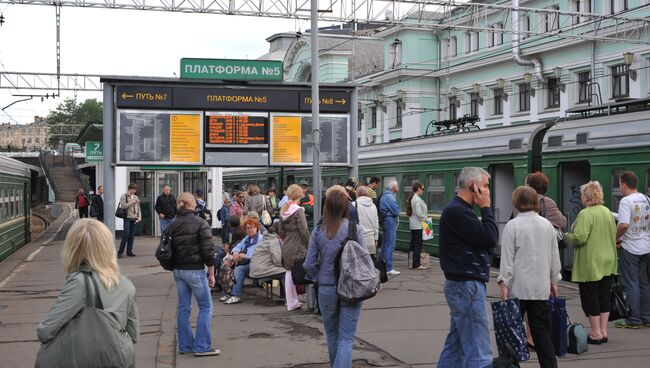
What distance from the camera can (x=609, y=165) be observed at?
43.9ft

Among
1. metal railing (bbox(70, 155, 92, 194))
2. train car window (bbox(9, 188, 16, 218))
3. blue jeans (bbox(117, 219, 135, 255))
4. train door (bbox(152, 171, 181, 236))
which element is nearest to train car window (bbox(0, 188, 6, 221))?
train car window (bbox(9, 188, 16, 218))

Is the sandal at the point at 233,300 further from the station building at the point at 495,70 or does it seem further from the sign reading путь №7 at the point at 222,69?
the station building at the point at 495,70

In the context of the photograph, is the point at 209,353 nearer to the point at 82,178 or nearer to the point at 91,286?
the point at 91,286

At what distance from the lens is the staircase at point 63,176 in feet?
208

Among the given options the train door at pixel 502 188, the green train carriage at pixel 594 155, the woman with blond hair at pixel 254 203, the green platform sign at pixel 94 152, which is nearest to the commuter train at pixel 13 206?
the green platform sign at pixel 94 152

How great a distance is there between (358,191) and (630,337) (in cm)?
572

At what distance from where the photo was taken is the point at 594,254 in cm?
902

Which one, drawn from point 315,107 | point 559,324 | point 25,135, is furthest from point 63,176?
point 25,135

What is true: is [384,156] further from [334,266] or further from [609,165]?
[334,266]

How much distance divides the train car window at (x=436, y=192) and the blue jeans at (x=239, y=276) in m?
7.58

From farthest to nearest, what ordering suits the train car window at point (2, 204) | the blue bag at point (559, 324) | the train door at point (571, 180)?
1. the train car window at point (2, 204)
2. the train door at point (571, 180)
3. the blue bag at point (559, 324)

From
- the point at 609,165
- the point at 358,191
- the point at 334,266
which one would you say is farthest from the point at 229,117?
the point at 334,266

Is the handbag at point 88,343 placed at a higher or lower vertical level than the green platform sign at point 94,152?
lower

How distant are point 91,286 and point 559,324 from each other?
4.82 metres
